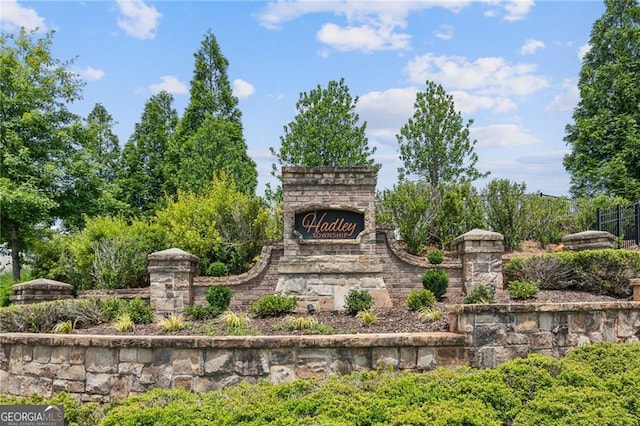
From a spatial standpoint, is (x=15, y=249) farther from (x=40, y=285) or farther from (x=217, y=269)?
(x=217, y=269)

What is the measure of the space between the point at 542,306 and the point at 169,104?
2388cm

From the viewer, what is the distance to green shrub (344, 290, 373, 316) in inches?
358

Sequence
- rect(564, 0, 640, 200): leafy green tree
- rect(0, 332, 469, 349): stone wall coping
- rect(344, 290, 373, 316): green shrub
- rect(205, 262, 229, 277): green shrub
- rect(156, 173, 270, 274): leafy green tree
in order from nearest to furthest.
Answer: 1. rect(0, 332, 469, 349): stone wall coping
2. rect(344, 290, 373, 316): green shrub
3. rect(205, 262, 229, 277): green shrub
4. rect(156, 173, 270, 274): leafy green tree
5. rect(564, 0, 640, 200): leafy green tree

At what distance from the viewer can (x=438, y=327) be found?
704 cm

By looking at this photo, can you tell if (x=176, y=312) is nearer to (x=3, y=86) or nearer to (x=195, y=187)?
(x=195, y=187)

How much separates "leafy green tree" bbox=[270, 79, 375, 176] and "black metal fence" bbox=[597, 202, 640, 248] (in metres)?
7.23

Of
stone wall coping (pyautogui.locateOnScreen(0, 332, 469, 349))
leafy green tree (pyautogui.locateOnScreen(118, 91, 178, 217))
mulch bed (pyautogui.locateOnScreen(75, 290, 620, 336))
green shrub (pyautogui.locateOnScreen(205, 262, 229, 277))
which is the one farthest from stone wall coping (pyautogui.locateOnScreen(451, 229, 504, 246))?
leafy green tree (pyautogui.locateOnScreen(118, 91, 178, 217))

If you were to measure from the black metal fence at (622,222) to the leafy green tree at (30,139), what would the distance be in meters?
15.9

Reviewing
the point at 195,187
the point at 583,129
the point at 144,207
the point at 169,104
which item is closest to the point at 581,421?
the point at 195,187

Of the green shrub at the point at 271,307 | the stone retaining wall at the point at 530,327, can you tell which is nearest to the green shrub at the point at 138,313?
the green shrub at the point at 271,307

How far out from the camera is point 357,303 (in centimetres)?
912

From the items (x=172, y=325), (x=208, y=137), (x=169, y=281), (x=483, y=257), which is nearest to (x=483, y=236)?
(x=483, y=257)

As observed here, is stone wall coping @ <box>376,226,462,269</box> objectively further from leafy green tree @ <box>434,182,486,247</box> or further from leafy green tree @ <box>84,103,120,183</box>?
leafy green tree @ <box>84,103,120,183</box>

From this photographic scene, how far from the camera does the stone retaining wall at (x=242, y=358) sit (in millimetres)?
5633
